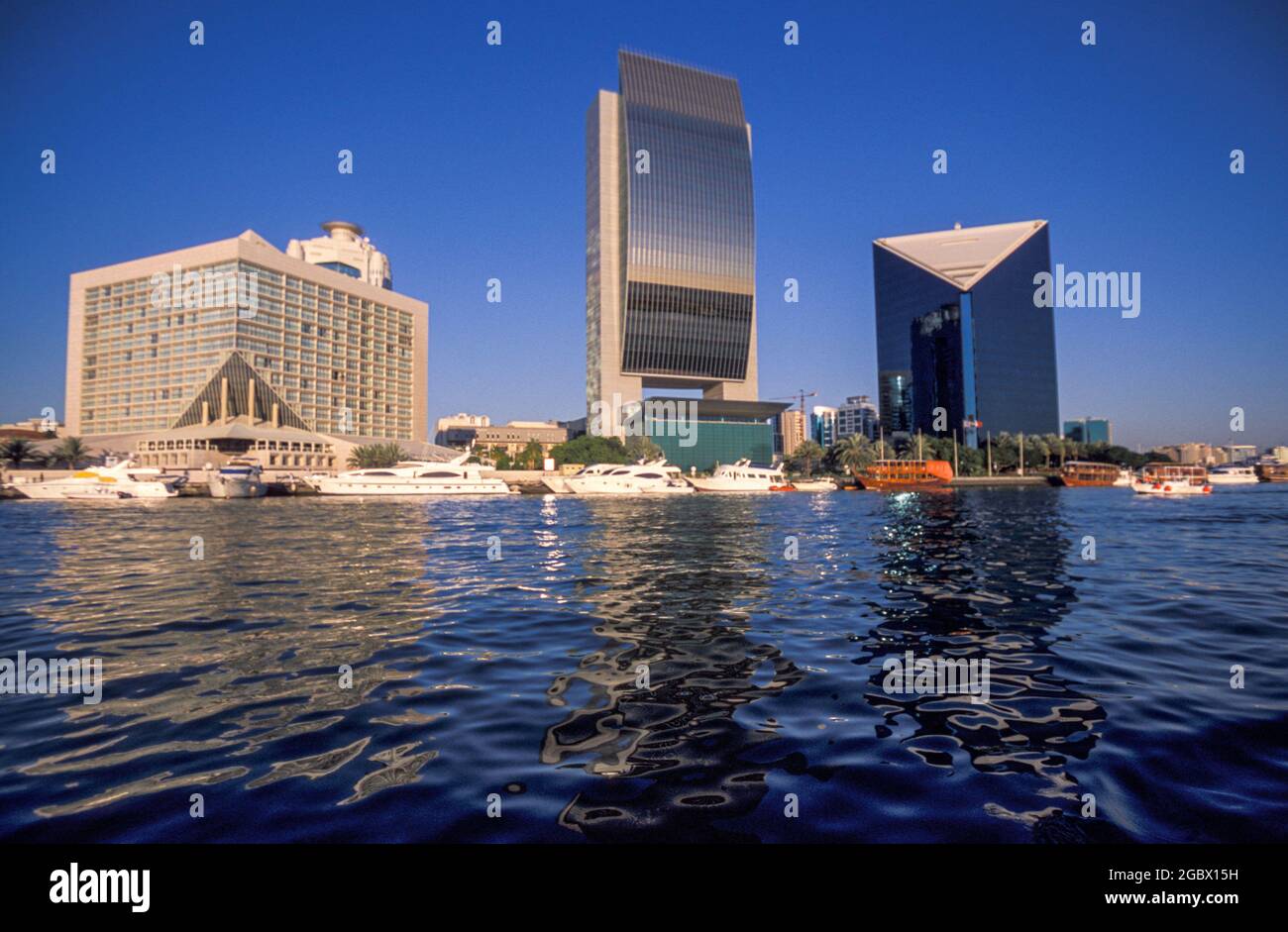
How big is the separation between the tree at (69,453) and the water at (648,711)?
137 meters

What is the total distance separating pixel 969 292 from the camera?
192 m

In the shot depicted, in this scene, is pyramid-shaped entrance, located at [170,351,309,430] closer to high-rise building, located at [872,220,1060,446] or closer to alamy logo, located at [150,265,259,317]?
alamy logo, located at [150,265,259,317]

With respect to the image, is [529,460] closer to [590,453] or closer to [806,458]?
[590,453]

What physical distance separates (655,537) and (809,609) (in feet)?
55.5

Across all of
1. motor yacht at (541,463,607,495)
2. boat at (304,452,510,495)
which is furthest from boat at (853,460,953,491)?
boat at (304,452,510,495)

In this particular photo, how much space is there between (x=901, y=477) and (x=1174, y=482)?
1503 inches

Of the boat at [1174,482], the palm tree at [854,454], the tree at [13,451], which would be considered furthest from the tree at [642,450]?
the tree at [13,451]

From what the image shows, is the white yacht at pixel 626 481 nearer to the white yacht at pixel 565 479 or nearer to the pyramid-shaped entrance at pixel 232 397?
the white yacht at pixel 565 479

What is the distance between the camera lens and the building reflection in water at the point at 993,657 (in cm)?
572

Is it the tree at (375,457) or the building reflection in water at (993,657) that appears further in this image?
the tree at (375,457)

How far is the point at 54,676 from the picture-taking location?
27.7 ft

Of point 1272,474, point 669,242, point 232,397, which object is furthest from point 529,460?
point 1272,474

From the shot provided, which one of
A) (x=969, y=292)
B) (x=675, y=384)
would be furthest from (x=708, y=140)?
(x=969, y=292)
